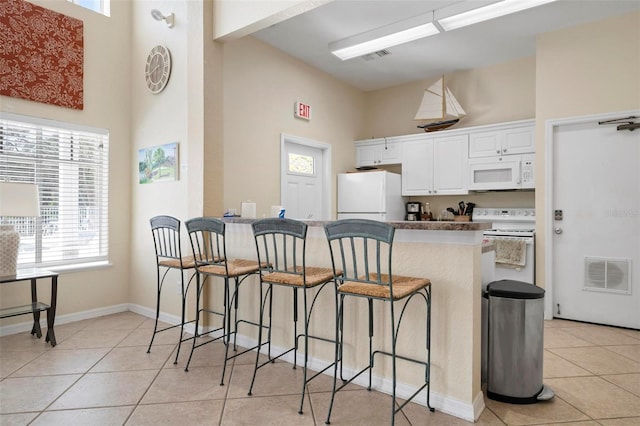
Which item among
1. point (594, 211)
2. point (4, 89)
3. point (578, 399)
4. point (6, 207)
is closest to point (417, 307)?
point (578, 399)

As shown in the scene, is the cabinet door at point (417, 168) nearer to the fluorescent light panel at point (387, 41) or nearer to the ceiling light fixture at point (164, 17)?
the fluorescent light panel at point (387, 41)

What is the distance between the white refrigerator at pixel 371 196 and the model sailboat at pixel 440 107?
36.8 inches

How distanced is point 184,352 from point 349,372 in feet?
4.60

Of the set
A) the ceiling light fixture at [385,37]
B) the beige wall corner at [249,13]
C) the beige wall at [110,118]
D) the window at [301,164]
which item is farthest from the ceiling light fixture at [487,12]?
the beige wall at [110,118]

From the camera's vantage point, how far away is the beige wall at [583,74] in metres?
3.54

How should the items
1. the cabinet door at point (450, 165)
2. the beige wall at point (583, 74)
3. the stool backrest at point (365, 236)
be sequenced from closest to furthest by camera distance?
1. the stool backrest at point (365, 236)
2. the beige wall at point (583, 74)
3. the cabinet door at point (450, 165)

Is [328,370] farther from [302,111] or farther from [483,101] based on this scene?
[483,101]

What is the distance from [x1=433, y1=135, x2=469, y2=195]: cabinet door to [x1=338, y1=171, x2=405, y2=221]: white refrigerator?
574mm

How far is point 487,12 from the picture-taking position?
317 centimetres

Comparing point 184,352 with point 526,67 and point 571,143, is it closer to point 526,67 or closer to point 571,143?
point 571,143

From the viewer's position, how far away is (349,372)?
2469mm

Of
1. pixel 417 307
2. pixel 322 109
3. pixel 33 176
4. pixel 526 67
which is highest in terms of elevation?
pixel 526 67

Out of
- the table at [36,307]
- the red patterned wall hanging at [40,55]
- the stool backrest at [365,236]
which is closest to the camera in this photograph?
the stool backrest at [365,236]

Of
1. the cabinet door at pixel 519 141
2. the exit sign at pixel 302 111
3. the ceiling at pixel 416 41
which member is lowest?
the cabinet door at pixel 519 141
